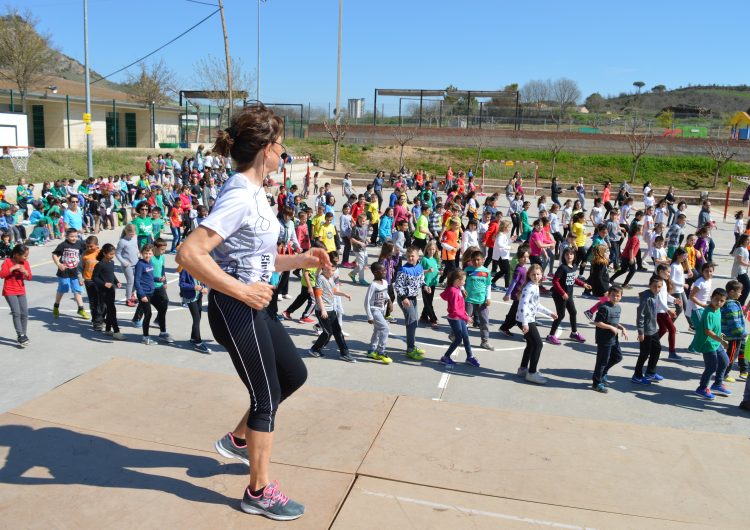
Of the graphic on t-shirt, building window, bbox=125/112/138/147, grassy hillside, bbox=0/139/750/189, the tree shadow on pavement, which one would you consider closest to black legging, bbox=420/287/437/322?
the graphic on t-shirt

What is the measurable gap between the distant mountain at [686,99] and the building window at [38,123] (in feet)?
266

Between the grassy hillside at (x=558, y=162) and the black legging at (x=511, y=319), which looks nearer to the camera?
the black legging at (x=511, y=319)

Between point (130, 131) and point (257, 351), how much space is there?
44384 mm

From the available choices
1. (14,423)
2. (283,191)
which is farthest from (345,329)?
(283,191)

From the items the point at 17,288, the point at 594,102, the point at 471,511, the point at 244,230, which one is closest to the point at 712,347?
the point at 471,511

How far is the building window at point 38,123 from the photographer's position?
3691cm

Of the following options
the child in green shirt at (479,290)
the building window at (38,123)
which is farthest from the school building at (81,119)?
the child in green shirt at (479,290)

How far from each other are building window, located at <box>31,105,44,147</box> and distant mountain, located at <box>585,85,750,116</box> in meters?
81.0

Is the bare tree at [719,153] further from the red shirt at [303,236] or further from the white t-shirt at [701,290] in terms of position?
the red shirt at [303,236]

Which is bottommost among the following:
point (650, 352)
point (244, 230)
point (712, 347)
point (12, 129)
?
point (650, 352)

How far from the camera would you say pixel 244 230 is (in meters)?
3.60

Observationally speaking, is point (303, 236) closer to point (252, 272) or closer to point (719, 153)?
point (252, 272)

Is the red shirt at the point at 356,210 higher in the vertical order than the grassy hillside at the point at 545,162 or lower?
lower

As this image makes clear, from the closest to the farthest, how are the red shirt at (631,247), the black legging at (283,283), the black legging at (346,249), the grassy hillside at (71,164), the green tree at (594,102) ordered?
the black legging at (283,283), the red shirt at (631,247), the black legging at (346,249), the grassy hillside at (71,164), the green tree at (594,102)
